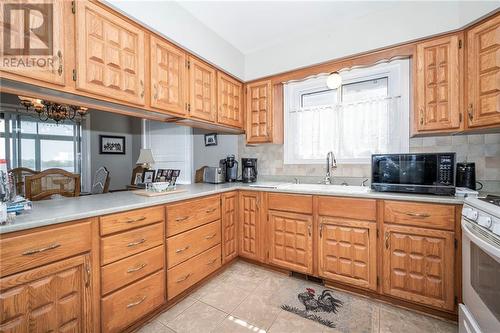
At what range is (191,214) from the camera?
1.82m

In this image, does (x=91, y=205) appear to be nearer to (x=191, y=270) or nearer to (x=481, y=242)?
(x=191, y=270)

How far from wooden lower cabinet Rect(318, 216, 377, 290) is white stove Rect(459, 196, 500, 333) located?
0.57 meters

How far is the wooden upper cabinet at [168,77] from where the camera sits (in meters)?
1.73

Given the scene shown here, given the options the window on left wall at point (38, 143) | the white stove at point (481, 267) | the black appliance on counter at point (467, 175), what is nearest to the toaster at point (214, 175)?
the white stove at point (481, 267)

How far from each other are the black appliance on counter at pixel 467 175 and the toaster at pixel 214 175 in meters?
2.35

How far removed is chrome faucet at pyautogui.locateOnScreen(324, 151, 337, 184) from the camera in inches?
91.3

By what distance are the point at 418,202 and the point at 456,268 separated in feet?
1.63

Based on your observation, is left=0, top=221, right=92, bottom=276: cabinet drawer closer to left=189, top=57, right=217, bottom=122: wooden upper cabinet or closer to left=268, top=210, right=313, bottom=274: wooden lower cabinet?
left=189, top=57, right=217, bottom=122: wooden upper cabinet

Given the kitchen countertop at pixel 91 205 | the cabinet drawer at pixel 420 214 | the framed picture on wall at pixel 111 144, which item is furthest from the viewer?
the framed picture on wall at pixel 111 144

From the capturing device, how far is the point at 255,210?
7.50ft

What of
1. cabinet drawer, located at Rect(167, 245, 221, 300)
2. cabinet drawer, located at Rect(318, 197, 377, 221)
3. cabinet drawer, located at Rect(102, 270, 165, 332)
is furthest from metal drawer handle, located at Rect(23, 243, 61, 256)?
cabinet drawer, located at Rect(318, 197, 377, 221)

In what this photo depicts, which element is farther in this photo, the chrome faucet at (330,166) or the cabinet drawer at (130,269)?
the chrome faucet at (330,166)

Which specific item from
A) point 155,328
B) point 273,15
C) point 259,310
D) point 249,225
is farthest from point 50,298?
point 273,15

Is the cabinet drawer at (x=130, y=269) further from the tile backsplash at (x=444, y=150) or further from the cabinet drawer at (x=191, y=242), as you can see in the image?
the tile backsplash at (x=444, y=150)
